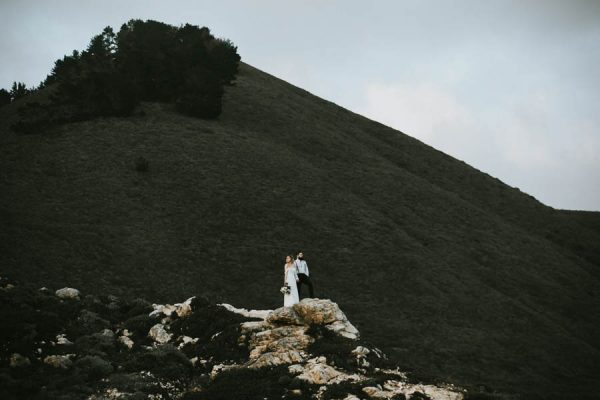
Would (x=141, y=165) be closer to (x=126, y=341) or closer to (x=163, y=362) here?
(x=126, y=341)

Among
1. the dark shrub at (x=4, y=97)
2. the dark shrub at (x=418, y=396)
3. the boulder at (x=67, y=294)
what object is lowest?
the boulder at (x=67, y=294)

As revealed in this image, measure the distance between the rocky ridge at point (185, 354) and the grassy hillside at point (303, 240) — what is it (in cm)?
485

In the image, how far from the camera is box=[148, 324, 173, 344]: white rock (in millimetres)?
16666

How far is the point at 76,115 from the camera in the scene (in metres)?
42.5

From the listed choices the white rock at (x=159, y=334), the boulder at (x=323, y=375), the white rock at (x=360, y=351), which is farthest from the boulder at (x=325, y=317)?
the white rock at (x=159, y=334)

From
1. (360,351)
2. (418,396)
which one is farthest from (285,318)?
(418,396)

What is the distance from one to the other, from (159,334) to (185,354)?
1790 millimetres

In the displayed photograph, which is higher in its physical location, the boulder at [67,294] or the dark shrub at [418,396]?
the dark shrub at [418,396]

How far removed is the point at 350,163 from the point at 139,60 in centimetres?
2296

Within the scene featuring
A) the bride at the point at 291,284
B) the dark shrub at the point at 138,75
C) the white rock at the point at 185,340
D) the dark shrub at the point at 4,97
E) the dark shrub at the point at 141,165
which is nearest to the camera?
the white rock at the point at 185,340

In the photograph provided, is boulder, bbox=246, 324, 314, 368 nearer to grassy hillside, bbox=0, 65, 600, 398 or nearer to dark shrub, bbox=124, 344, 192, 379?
dark shrub, bbox=124, 344, 192, 379

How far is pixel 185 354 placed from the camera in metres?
15.6

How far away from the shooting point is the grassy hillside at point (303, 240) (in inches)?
955

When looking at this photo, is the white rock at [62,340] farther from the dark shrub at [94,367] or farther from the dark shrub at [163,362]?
the dark shrub at [163,362]
